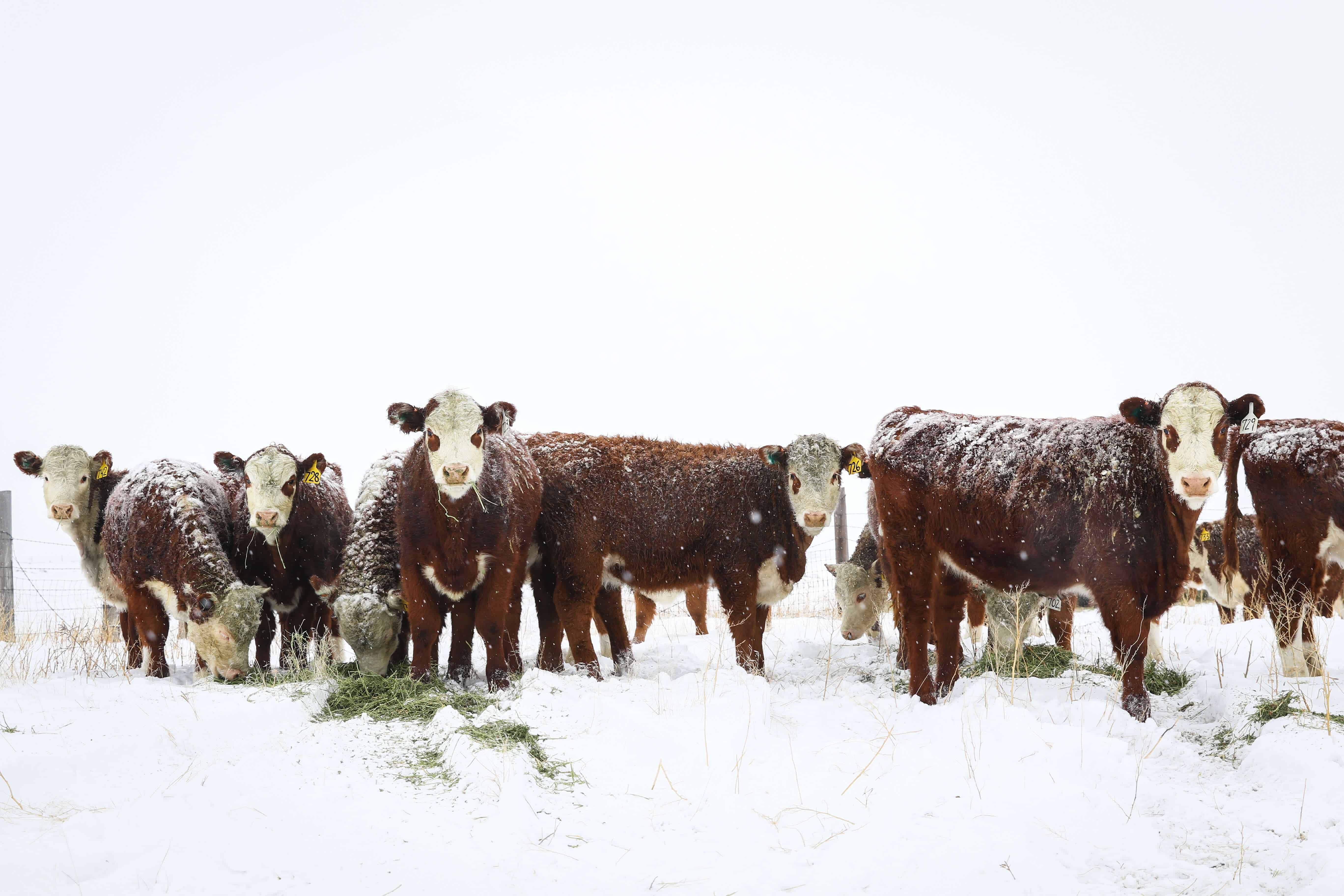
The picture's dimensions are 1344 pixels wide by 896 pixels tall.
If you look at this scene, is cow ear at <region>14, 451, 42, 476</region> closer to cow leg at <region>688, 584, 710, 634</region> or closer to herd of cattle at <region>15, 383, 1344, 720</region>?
herd of cattle at <region>15, 383, 1344, 720</region>

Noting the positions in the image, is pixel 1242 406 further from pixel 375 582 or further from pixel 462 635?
pixel 375 582

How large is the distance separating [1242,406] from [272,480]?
7.78 metres

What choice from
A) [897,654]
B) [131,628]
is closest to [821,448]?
[897,654]

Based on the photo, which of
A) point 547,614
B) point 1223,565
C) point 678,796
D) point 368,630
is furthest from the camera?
point 1223,565

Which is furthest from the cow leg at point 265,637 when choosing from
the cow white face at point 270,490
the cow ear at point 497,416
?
the cow ear at point 497,416

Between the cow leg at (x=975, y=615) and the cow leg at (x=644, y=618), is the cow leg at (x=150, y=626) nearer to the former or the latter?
the cow leg at (x=644, y=618)

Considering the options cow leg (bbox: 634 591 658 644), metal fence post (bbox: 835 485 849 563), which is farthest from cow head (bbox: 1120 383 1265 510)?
metal fence post (bbox: 835 485 849 563)

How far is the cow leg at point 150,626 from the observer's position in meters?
7.70

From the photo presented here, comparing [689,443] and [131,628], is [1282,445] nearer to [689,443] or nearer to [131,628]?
[689,443]

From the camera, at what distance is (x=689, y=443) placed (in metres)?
9.42

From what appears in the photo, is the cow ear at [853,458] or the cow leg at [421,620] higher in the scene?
the cow ear at [853,458]

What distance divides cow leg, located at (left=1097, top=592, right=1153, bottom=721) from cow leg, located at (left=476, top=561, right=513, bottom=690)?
4.34 metres

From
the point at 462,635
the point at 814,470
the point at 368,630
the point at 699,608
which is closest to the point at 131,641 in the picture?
the point at 368,630

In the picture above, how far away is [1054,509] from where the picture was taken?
615cm
